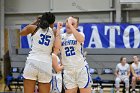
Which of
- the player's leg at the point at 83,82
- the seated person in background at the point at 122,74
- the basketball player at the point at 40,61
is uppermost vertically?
the basketball player at the point at 40,61

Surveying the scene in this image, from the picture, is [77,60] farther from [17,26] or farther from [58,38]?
[17,26]

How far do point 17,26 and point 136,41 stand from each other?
6163mm

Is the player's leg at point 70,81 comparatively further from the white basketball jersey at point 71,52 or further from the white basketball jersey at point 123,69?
the white basketball jersey at point 123,69

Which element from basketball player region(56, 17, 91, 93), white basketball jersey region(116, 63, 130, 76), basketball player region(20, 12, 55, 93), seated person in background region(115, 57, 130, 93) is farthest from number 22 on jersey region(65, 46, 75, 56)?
white basketball jersey region(116, 63, 130, 76)

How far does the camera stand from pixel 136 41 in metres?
12.9

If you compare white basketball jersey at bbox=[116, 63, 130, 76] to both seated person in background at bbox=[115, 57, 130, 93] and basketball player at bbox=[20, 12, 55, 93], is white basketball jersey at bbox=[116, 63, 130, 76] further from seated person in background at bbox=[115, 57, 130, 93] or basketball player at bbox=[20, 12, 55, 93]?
basketball player at bbox=[20, 12, 55, 93]

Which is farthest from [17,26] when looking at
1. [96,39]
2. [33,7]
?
[96,39]

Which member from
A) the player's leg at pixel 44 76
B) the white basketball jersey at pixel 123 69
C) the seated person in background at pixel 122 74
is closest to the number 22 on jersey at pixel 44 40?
the player's leg at pixel 44 76

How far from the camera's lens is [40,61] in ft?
14.4

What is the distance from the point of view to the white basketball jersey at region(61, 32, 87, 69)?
15.9 feet

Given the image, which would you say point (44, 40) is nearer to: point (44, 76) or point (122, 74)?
point (44, 76)

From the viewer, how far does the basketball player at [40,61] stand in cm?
437

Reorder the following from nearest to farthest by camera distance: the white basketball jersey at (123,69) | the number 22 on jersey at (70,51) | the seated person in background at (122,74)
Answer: the number 22 on jersey at (70,51) → the seated person in background at (122,74) → the white basketball jersey at (123,69)

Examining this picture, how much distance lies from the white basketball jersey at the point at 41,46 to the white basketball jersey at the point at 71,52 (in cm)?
48
